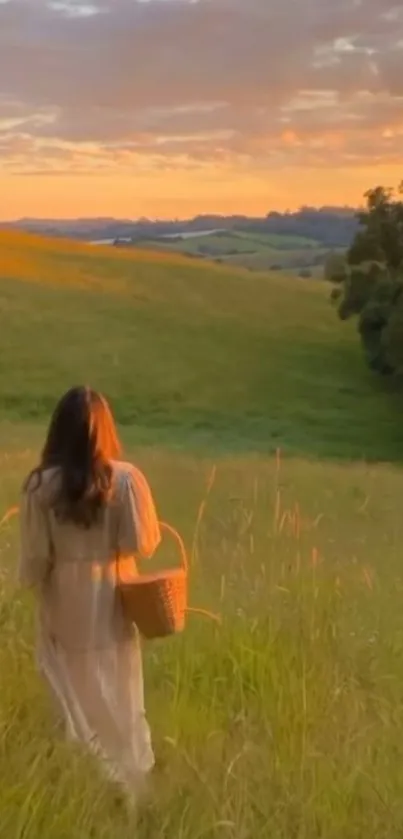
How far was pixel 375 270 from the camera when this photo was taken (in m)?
42.5

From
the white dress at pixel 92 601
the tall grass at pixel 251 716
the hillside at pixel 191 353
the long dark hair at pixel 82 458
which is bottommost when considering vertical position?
the hillside at pixel 191 353

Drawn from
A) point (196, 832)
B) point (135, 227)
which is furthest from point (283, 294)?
point (196, 832)

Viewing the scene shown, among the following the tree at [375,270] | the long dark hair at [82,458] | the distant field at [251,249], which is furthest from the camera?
the distant field at [251,249]

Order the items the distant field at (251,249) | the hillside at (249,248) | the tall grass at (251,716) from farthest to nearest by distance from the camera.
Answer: the distant field at (251,249), the hillside at (249,248), the tall grass at (251,716)

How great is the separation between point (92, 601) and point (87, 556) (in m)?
0.16

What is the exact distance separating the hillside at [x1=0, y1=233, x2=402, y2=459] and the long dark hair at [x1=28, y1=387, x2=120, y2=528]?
1180 inches

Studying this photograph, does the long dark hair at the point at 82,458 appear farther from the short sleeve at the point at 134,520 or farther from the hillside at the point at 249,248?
the hillside at the point at 249,248

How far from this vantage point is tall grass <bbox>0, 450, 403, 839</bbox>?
3.71 m

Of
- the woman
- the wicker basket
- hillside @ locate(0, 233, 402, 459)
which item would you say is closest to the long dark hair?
the woman

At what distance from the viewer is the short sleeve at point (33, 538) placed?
4.60 meters

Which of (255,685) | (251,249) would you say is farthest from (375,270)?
(251,249)

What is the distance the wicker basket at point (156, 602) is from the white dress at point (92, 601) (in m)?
0.07

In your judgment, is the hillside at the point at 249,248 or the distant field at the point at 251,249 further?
the distant field at the point at 251,249

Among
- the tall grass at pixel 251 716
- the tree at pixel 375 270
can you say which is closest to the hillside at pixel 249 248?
the tree at pixel 375 270
